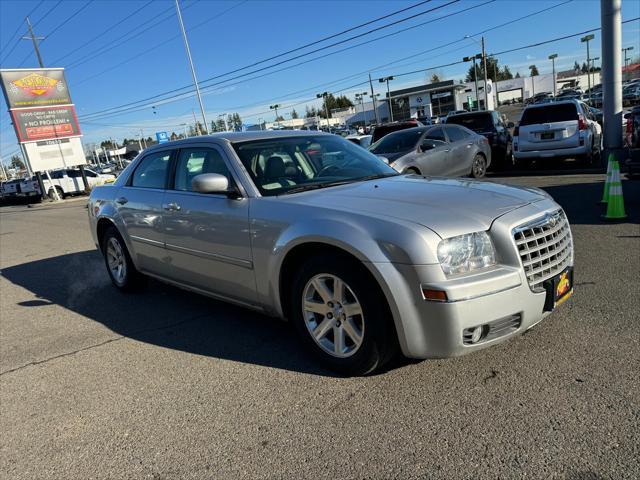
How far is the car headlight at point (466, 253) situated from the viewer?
112 inches

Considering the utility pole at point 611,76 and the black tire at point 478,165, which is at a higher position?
the utility pole at point 611,76

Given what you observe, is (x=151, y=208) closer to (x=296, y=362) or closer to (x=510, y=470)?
(x=296, y=362)

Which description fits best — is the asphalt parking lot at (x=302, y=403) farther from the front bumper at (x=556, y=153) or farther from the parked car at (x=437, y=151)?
the front bumper at (x=556, y=153)

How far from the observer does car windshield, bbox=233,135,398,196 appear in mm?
3980

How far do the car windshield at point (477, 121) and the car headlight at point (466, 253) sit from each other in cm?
1315

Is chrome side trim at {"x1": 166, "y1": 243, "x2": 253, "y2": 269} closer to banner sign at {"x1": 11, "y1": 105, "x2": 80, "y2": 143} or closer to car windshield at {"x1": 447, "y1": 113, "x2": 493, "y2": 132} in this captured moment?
car windshield at {"x1": 447, "y1": 113, "x2": 493, "y2": 132}

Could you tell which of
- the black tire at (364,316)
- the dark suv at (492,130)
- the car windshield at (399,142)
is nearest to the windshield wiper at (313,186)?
the black tire at (364,316)

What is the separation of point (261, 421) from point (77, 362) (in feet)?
6.65

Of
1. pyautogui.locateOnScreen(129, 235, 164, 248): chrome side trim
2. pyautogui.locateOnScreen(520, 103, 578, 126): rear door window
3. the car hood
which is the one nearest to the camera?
the car hood

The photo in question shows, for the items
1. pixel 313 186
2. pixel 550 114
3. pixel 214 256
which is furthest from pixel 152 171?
pixel 550 114

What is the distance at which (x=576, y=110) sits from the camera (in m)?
12.4

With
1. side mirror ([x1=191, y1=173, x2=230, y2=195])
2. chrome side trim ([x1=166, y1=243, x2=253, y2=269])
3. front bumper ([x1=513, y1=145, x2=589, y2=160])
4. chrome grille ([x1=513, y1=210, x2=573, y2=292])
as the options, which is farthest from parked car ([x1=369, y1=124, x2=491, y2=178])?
chrome grille ([x1=513, y1=210, x2=573, y2=292])

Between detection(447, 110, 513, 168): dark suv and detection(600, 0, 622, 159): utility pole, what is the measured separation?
2695 millimetres

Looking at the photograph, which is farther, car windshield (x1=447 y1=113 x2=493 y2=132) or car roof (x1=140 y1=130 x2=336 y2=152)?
car windshield (x1=447 y1=113 x2=493 y2=132)
